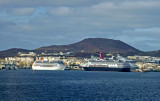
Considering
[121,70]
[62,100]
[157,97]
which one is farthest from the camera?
[121,70]

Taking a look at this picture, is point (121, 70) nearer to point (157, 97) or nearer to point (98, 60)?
point (98, 60)

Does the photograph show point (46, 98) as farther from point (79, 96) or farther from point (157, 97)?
point (157, 97)

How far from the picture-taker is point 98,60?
18962cm

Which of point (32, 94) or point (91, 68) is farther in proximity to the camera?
point (91, 68)

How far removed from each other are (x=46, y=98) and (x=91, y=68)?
437ft

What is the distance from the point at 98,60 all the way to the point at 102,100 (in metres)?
135

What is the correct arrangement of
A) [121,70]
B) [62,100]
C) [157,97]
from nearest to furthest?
[62,100]
[157,97]
[121,70]

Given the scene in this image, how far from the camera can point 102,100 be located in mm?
55094

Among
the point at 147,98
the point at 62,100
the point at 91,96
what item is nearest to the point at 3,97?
the point at 62,100

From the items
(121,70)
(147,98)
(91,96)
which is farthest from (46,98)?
(121,70)

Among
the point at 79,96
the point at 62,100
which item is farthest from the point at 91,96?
the point at 62,100

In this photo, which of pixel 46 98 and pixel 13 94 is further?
pixel 13 94

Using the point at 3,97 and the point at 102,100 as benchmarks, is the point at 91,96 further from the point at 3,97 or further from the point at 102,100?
the point at 3,97

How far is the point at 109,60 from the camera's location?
187375mm
